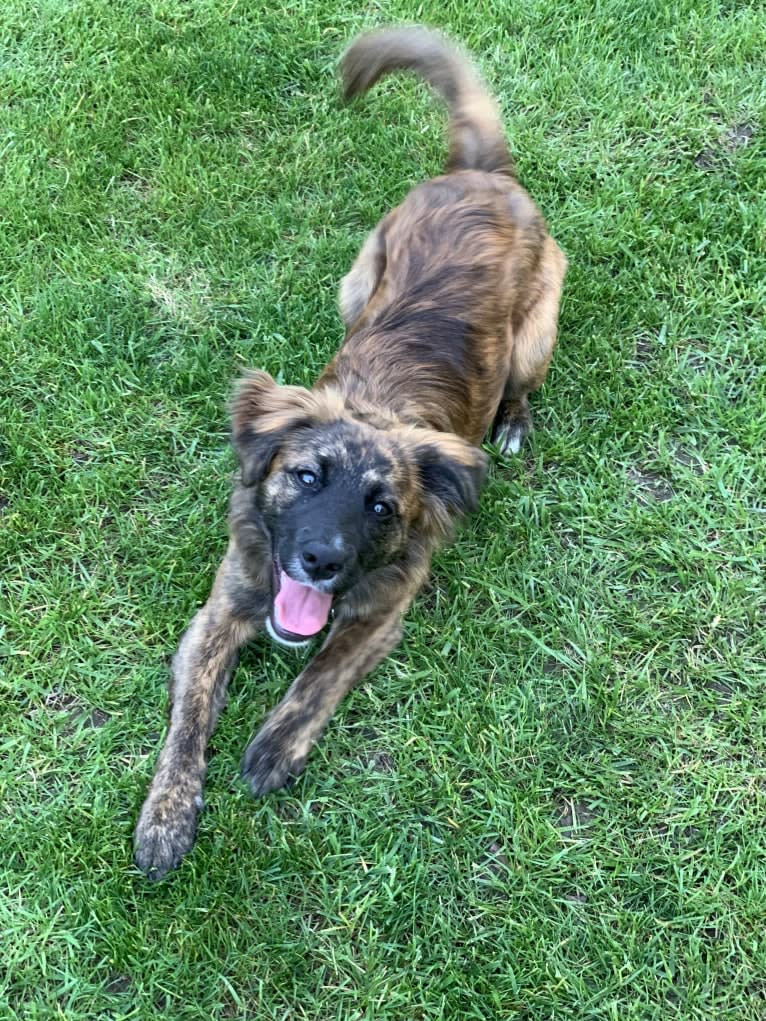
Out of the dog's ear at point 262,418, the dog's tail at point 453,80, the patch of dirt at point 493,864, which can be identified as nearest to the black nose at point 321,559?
the dog's ear at point 262,418

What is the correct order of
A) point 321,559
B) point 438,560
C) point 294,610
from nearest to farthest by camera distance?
point 321,559, point 294,610, point 438,560

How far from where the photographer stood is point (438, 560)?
149 inches

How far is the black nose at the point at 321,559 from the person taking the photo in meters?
2.81

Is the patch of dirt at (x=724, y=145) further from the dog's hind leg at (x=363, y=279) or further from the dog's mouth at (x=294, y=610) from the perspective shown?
the dog's mouth at (x=294, y=610)

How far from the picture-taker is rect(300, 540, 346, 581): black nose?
2811 millimetres

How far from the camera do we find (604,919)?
306cm

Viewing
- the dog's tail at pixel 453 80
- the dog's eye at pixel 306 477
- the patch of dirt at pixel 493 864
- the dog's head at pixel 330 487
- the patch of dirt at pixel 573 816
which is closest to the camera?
the dog's head at pixel 330 487

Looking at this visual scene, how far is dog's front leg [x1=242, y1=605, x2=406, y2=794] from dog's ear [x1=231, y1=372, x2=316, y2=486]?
0.74 meters

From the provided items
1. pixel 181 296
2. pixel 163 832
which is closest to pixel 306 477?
pixel 163 832

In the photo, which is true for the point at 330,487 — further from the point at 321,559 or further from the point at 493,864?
the point at 493,864

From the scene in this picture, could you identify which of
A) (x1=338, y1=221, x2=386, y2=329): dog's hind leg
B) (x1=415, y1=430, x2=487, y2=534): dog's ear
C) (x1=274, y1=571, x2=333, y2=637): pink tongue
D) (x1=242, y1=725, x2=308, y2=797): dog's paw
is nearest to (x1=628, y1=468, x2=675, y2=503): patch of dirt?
(x1=415, y1=430, x2=487, y2=534): dog's ear

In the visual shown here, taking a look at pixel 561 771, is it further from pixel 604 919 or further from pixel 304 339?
pixel 304 339

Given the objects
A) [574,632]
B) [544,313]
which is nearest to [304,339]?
[544,313]

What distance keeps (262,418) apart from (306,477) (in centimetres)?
35
